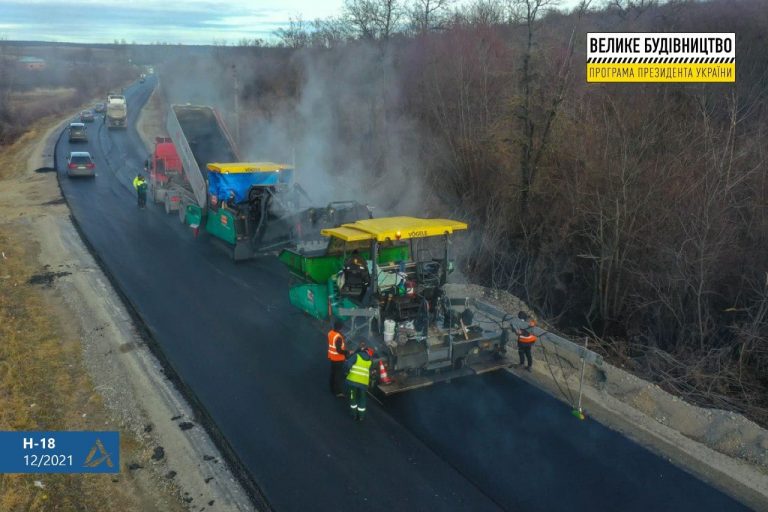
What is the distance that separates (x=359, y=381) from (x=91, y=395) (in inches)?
145

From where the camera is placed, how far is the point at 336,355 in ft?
26.1

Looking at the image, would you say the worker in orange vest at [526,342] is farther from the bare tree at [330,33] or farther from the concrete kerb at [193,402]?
the bare tree at [330,33]

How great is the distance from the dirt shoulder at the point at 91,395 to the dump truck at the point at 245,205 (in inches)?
122

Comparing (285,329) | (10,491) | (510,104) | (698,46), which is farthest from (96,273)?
(698,46)

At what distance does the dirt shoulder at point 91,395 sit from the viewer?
609 centimetres

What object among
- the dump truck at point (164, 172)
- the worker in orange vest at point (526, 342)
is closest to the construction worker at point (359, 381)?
the worker in orange vest at point (526, 342)

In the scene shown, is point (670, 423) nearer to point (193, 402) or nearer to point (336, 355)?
point (336, 355)

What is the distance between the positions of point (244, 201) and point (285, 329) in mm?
5567

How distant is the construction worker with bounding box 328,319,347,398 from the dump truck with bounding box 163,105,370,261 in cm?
494

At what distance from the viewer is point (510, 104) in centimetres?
1617

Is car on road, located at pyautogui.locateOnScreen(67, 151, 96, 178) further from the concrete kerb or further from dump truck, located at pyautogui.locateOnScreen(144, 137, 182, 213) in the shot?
the concrete kerb

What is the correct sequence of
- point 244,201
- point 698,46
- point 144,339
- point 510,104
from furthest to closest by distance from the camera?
1. point 698,46
2. point 510,104
3. point 244,201
4. point 144,339

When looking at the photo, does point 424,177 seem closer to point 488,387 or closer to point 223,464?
point 488,387

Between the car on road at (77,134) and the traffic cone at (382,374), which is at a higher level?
the car on road at (77,134)
